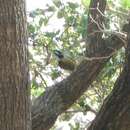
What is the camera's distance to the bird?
358 centimetres

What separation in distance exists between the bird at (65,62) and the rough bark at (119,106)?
1.31 metres

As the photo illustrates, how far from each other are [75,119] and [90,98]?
0.94ft

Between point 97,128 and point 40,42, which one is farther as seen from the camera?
point 40,42

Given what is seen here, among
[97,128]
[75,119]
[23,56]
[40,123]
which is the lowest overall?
[75,119]

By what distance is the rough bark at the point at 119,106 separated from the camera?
2.18m

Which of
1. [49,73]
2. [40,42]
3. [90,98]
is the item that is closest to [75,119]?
[90,98]

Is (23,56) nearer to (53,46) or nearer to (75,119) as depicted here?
(53,46)

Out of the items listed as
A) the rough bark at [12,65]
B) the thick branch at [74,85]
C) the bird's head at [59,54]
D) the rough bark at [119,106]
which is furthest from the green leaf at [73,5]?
the rough bark at [119,106]

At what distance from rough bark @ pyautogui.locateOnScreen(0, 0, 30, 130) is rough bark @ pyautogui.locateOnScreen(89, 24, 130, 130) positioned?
1.57ft

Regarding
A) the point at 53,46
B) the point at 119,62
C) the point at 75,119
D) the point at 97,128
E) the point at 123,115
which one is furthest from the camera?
the point at 75,119

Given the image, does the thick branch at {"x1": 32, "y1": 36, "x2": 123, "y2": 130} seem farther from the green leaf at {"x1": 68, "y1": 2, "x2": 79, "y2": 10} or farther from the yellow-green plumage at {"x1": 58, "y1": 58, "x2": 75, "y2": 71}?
the green leaf at {"x1": 68, "y1": 2, "x2": 79, "y2": 10}

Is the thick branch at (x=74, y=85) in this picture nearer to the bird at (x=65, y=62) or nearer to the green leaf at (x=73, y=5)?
the bird at (x=65, y=62)

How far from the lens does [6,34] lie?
239 cm

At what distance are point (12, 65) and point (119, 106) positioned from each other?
62cm
